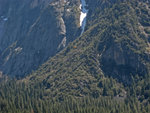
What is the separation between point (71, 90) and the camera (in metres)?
195

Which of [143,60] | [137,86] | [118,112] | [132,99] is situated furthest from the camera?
[143,60]

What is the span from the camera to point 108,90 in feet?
621

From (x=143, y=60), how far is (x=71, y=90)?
130 feet

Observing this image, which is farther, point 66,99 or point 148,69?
point 148,69

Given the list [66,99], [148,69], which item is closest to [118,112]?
[66,99]

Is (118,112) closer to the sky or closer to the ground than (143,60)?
closer to the ground

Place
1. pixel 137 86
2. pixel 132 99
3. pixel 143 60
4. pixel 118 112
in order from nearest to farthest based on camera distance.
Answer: pixel 118 112
pixel 132 99
pixel 137 86
pixel 143 60

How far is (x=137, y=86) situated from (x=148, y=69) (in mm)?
13222

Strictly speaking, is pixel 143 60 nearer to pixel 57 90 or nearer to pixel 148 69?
pixel 148 69

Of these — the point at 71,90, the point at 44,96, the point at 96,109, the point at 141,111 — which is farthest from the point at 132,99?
the point at 44,96

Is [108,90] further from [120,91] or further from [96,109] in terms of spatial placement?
[96,109]

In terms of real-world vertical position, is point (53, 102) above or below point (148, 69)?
below

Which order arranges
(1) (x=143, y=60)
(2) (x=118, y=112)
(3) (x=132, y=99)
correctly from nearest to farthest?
1. (2) (x=118, y=112)
2. (3) (x=132, y=99)
3. (1) (x=143, y=60)

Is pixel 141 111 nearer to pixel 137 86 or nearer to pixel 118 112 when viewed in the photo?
pixel 118 112
